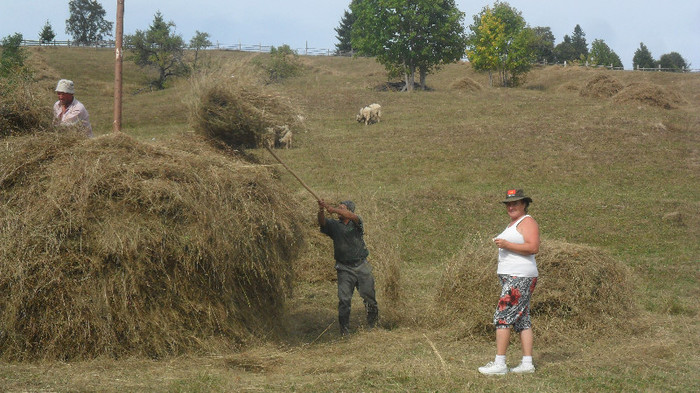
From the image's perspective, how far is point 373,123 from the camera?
28.4m

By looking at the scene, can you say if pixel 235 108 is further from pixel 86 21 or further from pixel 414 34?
pixel 86 21

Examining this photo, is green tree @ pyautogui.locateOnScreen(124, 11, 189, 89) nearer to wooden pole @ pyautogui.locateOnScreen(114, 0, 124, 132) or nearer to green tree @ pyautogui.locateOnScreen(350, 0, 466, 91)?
green tree @ pyautogui.locateOnScreen(350, 0, 466, 91)

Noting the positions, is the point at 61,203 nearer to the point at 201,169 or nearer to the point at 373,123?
the point at 201,169

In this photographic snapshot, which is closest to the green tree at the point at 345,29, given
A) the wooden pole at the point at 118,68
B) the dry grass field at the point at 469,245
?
the dry grass field at the point at 469,245

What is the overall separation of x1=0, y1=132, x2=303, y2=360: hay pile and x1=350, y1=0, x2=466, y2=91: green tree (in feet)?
137

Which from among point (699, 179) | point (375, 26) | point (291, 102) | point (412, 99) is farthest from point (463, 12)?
point (291, 102)

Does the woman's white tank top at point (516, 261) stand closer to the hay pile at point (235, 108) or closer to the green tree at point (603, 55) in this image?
the hay pile at point (235, 108)

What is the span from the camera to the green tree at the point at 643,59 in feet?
263

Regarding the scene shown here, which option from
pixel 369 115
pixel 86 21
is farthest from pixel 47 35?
pixel 369 115

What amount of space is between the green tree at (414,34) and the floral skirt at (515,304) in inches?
1674

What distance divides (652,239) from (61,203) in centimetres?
1263

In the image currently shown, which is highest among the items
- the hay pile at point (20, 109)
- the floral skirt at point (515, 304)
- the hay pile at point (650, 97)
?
the hay pile at point (650, 97)

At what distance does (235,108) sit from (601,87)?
29.9 metres

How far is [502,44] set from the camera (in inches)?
2167
